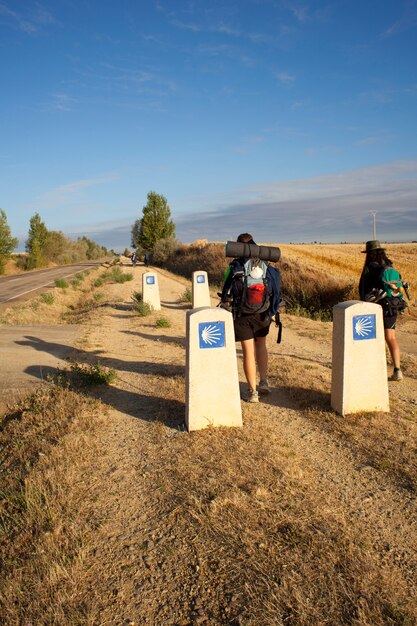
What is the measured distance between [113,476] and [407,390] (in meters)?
4.36

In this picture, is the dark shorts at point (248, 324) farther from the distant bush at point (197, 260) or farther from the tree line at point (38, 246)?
the tree line at point (38, 246)

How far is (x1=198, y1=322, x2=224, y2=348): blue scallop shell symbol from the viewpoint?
Answer: 4457 mm

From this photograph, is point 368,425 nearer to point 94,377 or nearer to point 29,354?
point 94,377

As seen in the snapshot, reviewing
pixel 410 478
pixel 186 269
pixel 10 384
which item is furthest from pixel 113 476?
pixel 186 269

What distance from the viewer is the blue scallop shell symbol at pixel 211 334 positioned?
446 centimetres

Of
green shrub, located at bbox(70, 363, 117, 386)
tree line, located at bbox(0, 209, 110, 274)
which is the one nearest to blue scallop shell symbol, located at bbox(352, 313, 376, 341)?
green shrub, located at bbox(70, 363, 117, 386)

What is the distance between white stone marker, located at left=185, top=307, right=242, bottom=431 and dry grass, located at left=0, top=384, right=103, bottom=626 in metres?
1.18

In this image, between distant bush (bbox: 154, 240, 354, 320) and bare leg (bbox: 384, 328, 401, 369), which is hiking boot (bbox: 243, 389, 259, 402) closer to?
bare leg (bbox: 384, 328, 401, 369)

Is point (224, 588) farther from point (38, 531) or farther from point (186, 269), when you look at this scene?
point (186, 269)

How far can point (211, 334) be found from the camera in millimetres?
4488

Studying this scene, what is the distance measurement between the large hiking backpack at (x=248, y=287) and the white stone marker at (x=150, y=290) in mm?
8808

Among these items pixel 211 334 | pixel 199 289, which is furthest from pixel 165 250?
pixel 211 334

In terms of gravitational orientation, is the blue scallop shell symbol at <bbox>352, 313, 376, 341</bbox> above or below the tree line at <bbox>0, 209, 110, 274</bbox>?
below

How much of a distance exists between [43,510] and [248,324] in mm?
2877
